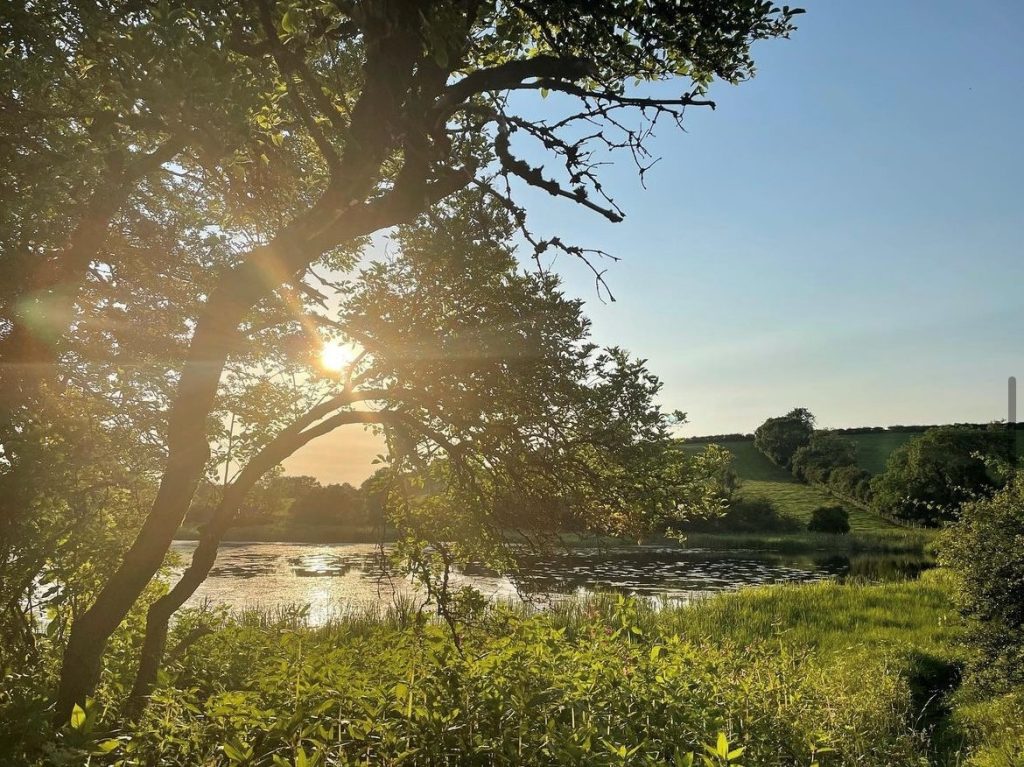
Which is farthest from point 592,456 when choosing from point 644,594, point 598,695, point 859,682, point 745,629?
point 644,594

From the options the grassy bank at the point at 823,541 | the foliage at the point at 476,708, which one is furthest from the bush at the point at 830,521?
the foliage at the point at 476,708

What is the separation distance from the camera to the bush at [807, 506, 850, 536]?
2857 inches

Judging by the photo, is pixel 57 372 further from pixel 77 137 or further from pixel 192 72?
pixel 192 72

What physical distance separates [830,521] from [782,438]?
46.0 m

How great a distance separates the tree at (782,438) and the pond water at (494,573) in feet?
202

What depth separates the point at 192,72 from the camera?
182 inches

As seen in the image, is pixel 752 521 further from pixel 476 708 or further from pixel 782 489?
pixel 476 708

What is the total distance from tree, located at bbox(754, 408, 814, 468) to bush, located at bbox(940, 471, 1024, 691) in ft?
338

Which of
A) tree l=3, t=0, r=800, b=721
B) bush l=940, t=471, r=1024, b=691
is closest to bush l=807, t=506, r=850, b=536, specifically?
bush l=940, t=471, r=1024, b=691

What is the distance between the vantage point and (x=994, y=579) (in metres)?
13.6

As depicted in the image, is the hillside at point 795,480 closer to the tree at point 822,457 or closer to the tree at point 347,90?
the tree at point 822,457

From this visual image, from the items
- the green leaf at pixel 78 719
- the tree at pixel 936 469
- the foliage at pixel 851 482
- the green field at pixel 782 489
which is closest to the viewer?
the green leaf at pixel 78 719

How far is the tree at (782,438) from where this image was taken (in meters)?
116

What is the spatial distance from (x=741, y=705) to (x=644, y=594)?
84.5ft
